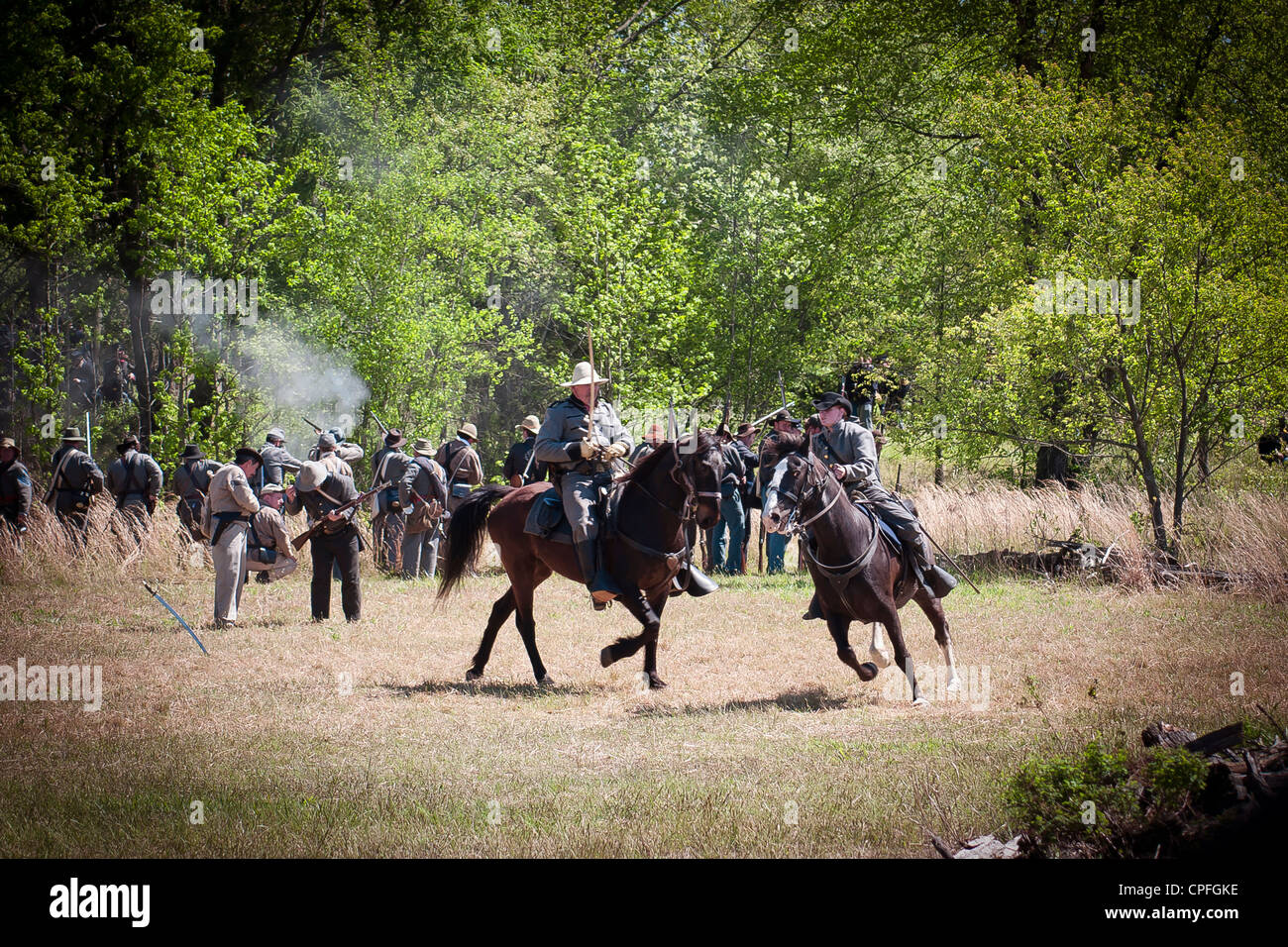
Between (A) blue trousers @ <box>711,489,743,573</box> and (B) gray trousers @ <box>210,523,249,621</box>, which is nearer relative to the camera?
(B) gray trousers @ <box>210,523,249,621</box>

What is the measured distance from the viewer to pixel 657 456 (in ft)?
33.9

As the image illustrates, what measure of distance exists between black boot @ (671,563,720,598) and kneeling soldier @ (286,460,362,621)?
526 centimetres

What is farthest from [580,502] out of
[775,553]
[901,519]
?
[775,553]

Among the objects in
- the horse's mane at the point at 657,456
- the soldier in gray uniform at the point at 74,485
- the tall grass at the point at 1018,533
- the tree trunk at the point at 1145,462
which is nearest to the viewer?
the horse's mane at the point at 657,456

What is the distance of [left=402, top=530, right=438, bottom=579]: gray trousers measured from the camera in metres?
18.9

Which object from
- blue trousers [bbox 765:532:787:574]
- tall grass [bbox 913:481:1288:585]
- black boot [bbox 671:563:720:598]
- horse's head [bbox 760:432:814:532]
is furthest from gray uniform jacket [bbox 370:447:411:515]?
horse's head [bbox 760:432:814:532]

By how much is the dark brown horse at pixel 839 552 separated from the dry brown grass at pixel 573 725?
56 centimetres

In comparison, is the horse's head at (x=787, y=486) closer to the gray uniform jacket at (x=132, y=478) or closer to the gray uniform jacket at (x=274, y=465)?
the gray uniform jacket at (x=274, y=465)

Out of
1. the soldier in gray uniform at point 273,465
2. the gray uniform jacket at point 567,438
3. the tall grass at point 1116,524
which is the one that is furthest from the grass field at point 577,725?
the soldier in gray uniform at point 273,465

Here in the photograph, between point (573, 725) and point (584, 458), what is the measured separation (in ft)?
8.81

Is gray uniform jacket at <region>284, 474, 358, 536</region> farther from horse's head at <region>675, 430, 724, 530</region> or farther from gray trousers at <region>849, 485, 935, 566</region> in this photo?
gray trousers at <region>849, 485, 935, 566</region>

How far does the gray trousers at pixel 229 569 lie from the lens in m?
14.0

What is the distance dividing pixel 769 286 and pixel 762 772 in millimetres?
23360
